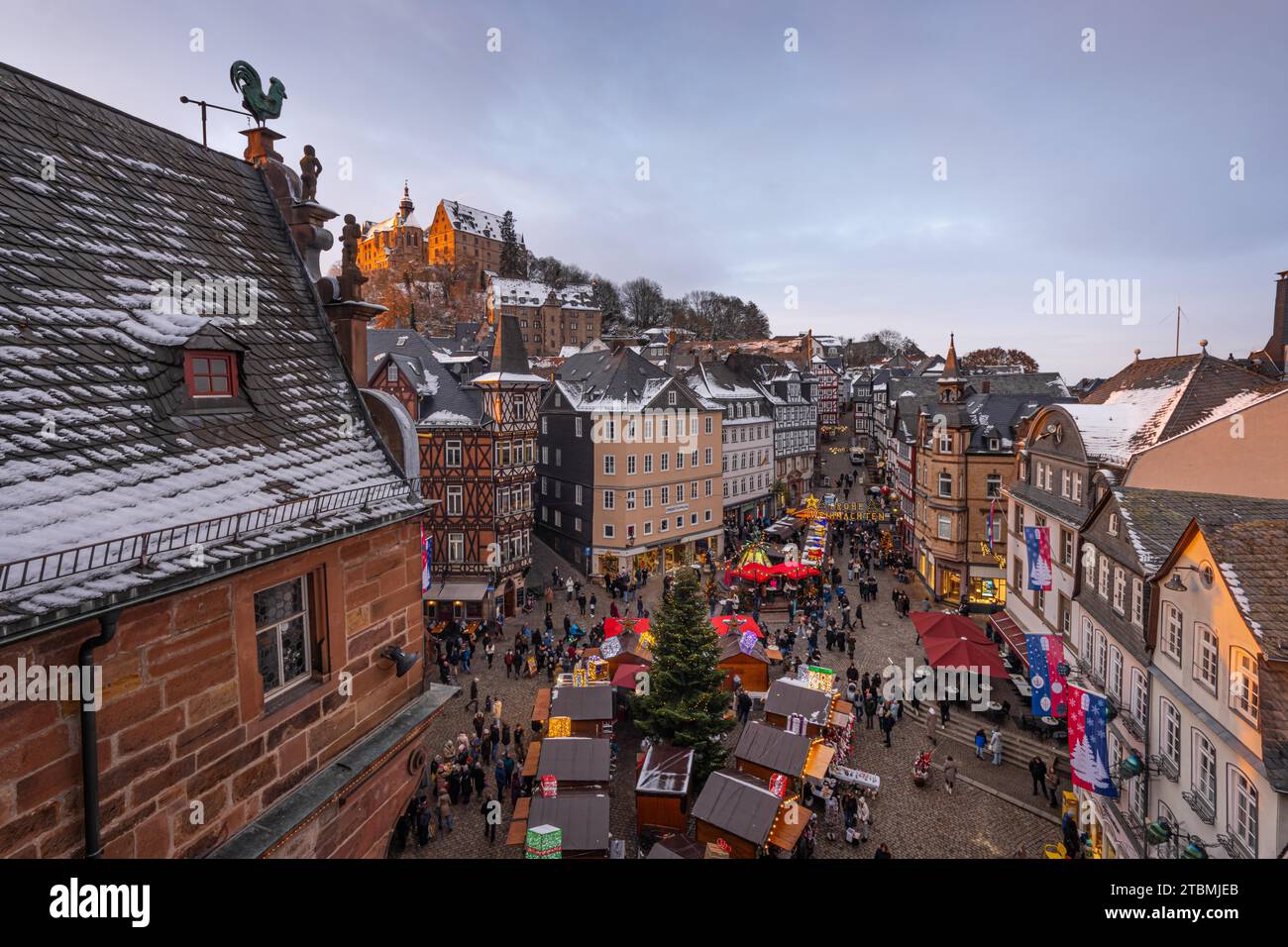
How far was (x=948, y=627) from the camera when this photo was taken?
23062 mm

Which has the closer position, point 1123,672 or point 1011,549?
point 1123,672

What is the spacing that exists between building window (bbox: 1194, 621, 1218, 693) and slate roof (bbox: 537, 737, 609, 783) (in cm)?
1161

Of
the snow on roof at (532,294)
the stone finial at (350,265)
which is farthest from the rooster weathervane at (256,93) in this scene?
the snow on roof at (532,294)

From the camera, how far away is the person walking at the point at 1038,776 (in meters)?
17.6

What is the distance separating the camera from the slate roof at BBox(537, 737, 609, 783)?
629 inches

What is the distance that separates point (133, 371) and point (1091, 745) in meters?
16.4

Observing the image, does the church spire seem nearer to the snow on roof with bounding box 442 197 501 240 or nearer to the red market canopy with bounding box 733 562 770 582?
the snow on roof with bounding box 442 197 501 240

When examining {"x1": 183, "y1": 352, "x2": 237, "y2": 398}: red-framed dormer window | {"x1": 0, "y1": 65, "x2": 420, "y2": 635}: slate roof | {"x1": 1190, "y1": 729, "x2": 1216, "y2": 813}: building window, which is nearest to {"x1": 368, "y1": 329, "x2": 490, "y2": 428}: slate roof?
{"x1": 0, "y1": 65, "x2": 420, "y2": 635}: slate roof

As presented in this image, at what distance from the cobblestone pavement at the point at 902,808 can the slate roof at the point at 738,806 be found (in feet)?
7.22

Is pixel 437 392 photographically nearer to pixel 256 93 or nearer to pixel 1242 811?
pixel 256 93

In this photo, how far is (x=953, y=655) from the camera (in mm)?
21656

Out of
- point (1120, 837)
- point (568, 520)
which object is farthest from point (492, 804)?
point (568, 520)
